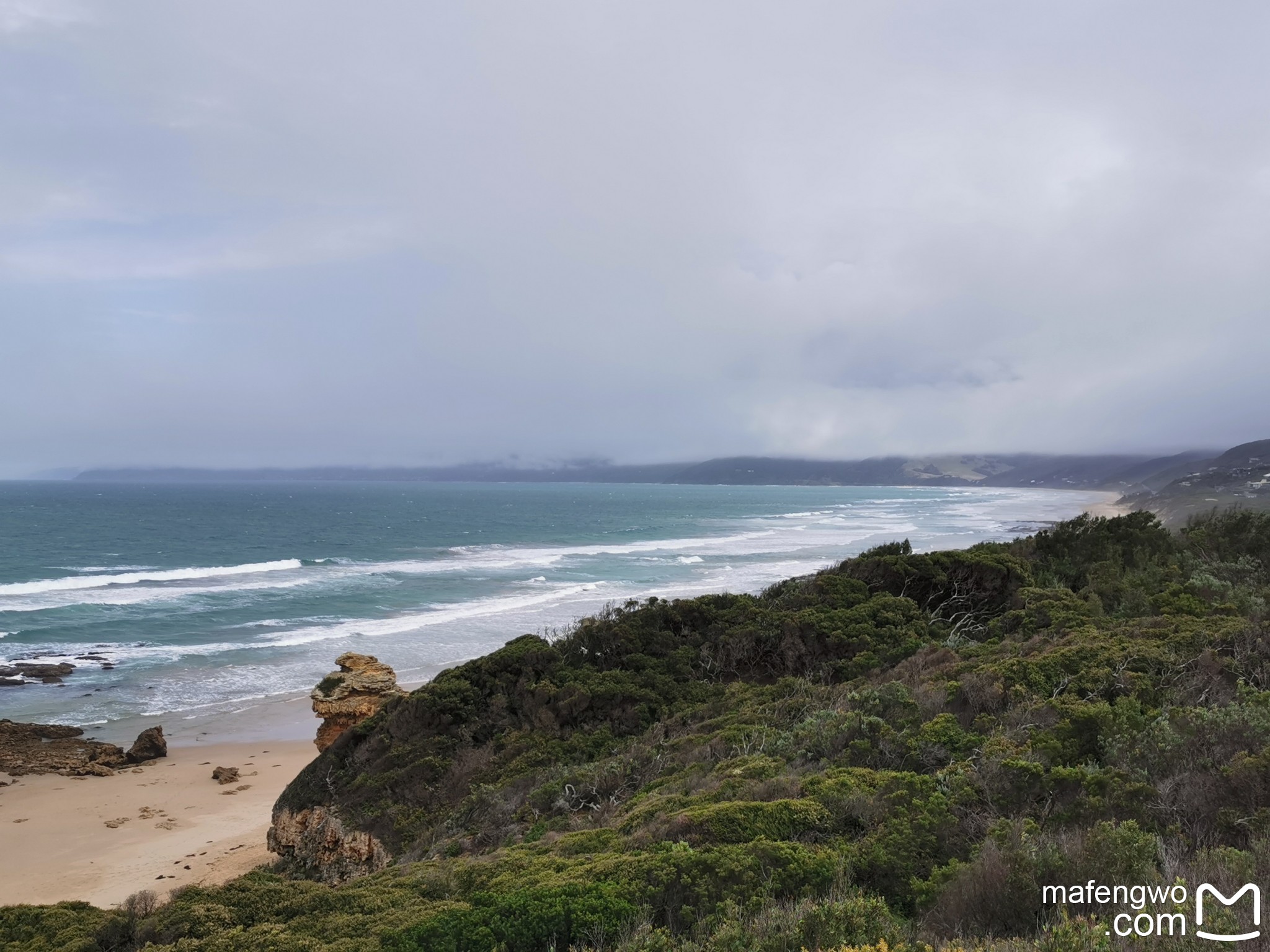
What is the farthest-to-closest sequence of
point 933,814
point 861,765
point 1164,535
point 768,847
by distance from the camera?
point 1164,535 → point 861,765 → point 933,814 → point 768,847

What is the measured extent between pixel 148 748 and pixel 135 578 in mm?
32659

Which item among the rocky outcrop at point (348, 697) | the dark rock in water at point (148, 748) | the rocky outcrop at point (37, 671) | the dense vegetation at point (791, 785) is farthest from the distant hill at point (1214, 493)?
the rocky outcrop at point (37, 671)

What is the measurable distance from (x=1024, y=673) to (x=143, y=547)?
219 feet

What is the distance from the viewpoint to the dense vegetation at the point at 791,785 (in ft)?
13.4

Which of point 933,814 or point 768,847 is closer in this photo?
point 768,847

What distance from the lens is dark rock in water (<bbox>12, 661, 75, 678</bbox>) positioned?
2325cm

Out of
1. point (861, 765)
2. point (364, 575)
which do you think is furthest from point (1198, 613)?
point (364, 575)

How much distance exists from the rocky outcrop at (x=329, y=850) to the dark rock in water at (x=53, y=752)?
1021cm

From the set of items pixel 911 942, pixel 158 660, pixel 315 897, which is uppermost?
pixel 911 942

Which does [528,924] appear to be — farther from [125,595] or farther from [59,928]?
[125,595]

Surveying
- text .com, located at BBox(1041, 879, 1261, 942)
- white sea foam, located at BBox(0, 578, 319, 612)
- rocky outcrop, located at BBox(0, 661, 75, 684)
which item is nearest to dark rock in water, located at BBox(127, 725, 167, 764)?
rocky outcrop, located at BBox(0, 661, 75, 684)

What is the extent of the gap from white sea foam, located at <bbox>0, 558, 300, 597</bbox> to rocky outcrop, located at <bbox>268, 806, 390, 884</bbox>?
39.7 m

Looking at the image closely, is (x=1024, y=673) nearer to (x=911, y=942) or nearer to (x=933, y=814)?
(x=933, y=814)

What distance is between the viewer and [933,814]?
502 cm
